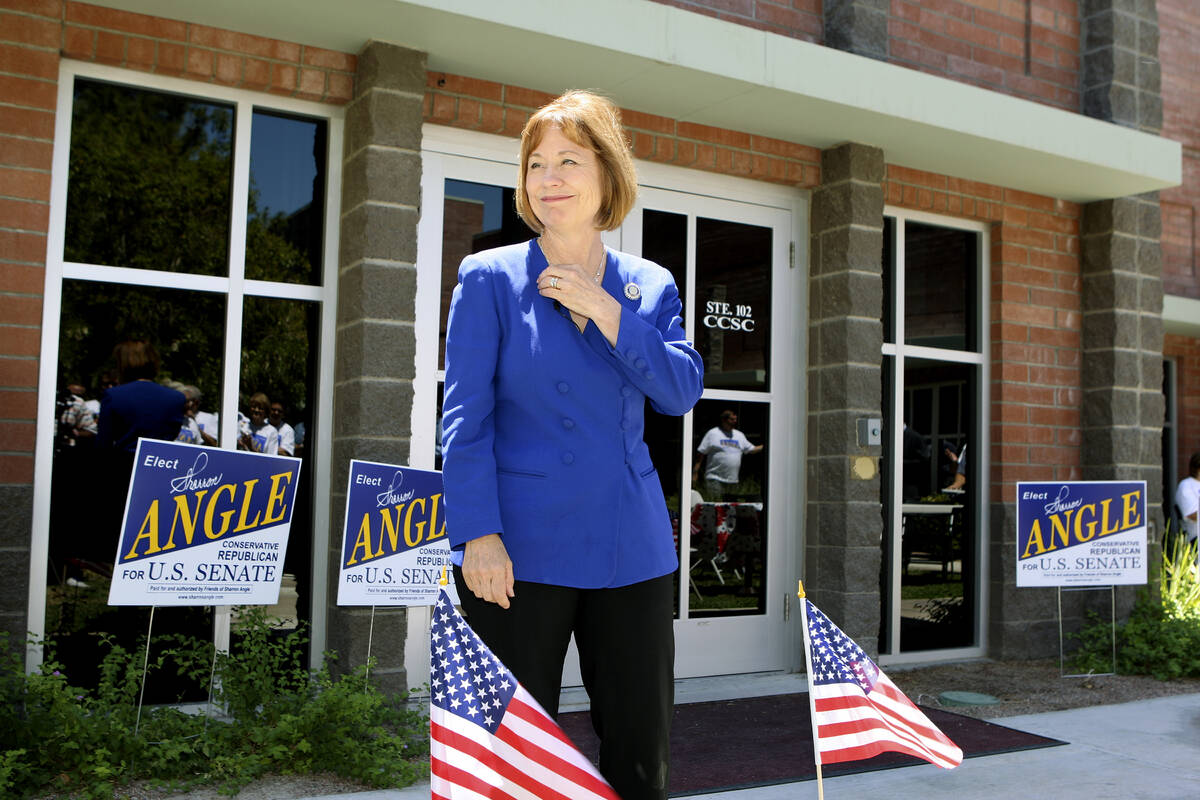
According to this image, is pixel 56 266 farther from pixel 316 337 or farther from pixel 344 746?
pixel 344 746

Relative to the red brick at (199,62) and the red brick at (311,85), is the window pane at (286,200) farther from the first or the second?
the red brick at (199,62)

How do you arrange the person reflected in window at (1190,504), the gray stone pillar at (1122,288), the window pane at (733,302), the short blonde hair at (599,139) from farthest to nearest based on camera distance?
the person reflected in window at (1190,504) → the gray stone pillar at (1122,288) → the window pane at (733,302) → the short blonde hair at (599,139)

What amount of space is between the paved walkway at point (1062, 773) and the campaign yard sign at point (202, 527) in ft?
3.42

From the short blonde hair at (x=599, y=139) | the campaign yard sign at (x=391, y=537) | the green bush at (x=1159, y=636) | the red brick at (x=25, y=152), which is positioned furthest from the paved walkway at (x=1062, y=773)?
the red brick at (x=25, y=152)

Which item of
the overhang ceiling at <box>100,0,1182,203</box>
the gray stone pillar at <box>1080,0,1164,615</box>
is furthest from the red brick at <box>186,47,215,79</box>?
the gray stone pillar at <box>1080,0,1164,615</box>

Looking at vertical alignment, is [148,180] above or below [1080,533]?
above

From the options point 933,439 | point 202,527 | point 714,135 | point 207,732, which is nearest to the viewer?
point 207,732

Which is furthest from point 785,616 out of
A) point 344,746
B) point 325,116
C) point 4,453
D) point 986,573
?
point 4,453

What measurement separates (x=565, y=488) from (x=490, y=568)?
219mm

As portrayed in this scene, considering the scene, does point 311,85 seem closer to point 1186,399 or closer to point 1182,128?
point 1182,128

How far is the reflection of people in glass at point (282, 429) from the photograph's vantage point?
5.49m

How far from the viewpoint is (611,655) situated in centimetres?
221

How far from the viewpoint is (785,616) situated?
6816 millimetres

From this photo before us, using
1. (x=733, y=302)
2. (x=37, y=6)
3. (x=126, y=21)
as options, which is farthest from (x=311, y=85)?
(x=733, y=302)
